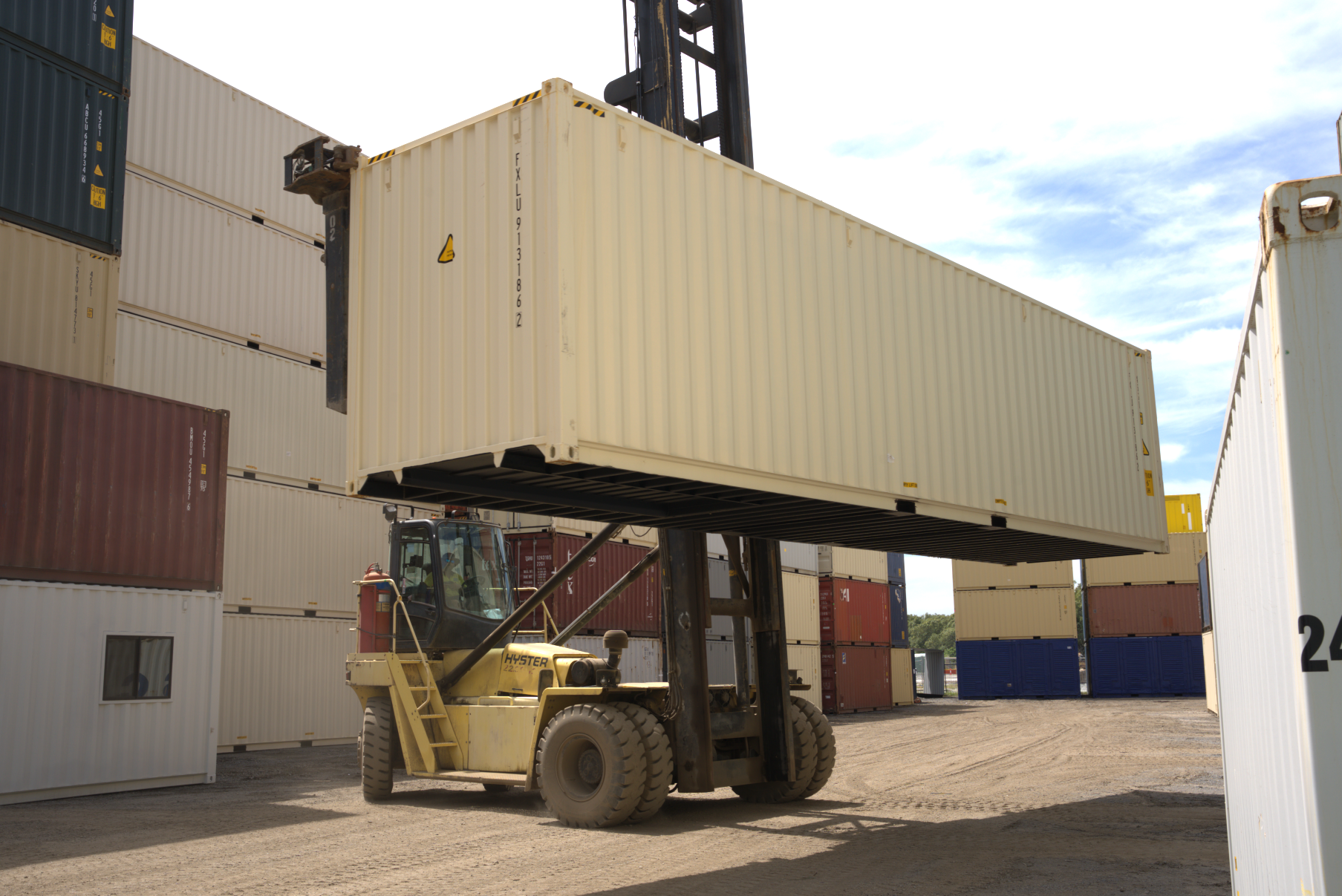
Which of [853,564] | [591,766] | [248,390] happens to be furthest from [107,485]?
[853,564]

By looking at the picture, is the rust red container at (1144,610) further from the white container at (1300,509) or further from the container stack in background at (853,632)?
the white container at (1300,509)

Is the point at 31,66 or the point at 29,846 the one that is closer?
the point at 29,846

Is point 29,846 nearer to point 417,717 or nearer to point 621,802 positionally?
point 417,717

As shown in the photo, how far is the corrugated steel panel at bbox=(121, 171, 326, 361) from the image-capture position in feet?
60.2

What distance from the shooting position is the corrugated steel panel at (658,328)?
627 centimetres

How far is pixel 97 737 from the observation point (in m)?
12.0

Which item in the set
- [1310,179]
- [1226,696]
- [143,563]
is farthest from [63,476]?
[1310,179]

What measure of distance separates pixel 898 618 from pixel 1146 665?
7.54 metres

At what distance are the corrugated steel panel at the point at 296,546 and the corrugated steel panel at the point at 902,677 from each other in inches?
750

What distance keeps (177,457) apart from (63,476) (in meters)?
1.49

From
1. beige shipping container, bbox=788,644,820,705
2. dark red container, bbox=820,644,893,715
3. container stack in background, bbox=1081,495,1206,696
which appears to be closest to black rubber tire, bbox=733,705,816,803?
beige shipping container, bbox=788,644,820,705

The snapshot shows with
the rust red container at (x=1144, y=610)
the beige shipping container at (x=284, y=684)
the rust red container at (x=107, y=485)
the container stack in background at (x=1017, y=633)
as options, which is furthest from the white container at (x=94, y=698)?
the rust red container at (x=1144, y=610)

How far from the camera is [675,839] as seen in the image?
28.7 feet

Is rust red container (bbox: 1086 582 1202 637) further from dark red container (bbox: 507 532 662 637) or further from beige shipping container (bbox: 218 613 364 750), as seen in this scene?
beige shipping container (bbox: 218 613 364 750)
